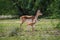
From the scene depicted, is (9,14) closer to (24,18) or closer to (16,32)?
(24,18)

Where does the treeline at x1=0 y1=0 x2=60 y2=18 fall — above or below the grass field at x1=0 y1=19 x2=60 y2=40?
below

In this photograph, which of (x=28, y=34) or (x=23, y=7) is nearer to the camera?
(x=28, y=34)

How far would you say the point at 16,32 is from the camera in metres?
13.5

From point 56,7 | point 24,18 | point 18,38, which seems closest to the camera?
point 18,38

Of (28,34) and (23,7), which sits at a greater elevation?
(28,34)

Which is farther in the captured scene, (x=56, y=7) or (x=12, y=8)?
(x=12, y=8)

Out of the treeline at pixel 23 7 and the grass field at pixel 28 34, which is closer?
the grass field at pixel 28 34

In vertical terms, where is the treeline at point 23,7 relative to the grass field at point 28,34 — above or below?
below

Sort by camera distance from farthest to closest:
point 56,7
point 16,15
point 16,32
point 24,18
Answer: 1. point 16,15
2. point 24,18
3. point 56,7
4. point 16,32

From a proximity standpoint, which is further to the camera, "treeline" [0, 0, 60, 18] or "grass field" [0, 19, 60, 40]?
"treeline" [0, 0, 60, 18]

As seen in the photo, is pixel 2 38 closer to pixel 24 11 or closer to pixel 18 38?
pixel 18 38

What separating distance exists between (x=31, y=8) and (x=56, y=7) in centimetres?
1086

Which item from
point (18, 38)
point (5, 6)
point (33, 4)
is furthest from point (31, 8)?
point (18, 38)

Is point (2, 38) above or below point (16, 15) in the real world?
above
